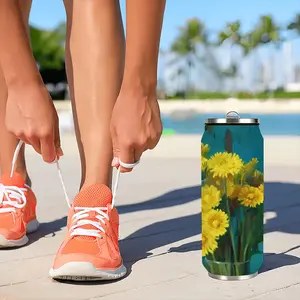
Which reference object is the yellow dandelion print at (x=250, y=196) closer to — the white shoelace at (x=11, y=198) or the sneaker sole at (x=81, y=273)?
the sneaker sole at (x=81, y=273)

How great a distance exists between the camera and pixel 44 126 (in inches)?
40.3

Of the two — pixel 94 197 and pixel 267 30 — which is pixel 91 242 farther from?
pixel 267 30

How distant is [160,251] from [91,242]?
A: 0.21 metres

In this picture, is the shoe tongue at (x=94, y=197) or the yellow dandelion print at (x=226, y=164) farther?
the shoe tongue at (x=94, y=197)

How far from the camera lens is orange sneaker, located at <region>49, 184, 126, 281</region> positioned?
0.97 m

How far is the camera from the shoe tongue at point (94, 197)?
1.09 meters

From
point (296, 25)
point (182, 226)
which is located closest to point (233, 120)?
point (182, 226)

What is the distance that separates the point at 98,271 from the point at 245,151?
32 cm

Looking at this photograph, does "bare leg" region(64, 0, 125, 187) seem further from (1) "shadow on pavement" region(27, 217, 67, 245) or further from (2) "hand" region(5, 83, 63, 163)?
(1) "shadow on pavement" region(27, 217, 67, 245)

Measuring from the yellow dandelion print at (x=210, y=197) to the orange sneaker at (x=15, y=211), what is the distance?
1.53 feet

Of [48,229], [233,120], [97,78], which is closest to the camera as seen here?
[233,120]

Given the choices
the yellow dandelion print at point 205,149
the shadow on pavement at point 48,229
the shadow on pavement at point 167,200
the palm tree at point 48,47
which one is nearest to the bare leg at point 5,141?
the shadow on pavement at point 48,229

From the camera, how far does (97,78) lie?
1162 millimetres

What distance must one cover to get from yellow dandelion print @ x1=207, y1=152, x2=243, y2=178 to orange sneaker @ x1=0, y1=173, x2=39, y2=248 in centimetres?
51
